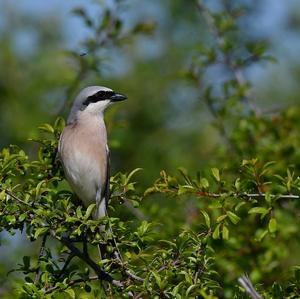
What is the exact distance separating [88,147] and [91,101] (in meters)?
0.34

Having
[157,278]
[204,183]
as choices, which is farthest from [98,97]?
[157,278]

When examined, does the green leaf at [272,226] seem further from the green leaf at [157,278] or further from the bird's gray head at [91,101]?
the bird's gray head at [91,101]

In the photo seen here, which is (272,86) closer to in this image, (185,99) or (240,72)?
(185,99)

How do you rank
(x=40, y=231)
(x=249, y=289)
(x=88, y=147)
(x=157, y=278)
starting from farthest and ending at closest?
(x=88, y=147) < (x=40, y=231) < (x=157, y=278) < (x=249, y=289)

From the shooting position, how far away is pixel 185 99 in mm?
8547

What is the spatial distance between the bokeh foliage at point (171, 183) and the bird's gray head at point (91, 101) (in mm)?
112

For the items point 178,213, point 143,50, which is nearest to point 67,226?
point 178,213

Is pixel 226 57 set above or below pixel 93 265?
above

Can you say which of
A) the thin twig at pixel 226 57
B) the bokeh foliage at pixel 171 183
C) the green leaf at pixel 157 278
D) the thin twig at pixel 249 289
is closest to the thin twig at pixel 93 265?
the bokeh foliage at pixel 171 183

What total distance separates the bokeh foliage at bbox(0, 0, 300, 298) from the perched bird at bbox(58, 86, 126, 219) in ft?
0.37

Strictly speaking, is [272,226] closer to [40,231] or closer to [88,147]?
[40,231]

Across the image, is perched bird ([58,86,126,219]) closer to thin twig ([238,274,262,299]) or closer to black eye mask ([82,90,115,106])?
black eye mask ([82,90,115,106])

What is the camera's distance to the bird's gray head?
16.6 feet

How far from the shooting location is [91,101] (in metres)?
5.08
